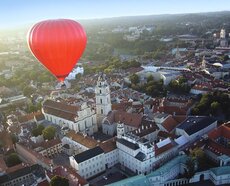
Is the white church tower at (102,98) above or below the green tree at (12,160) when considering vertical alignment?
above

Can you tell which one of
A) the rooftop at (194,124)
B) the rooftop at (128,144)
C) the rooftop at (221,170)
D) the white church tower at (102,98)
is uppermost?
the white church tower at (102,98)

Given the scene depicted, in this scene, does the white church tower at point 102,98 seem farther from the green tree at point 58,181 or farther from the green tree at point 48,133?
the green tree at point 58,181

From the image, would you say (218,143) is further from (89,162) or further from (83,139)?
(83,139)

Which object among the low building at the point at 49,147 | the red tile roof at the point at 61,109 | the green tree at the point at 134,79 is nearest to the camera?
the low building at the point at 49,147

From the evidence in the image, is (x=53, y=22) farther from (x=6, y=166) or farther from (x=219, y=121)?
(x=219, y=121)

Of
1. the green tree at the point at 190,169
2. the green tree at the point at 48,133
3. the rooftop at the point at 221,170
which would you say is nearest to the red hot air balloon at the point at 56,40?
the green tree at the point at 190,169

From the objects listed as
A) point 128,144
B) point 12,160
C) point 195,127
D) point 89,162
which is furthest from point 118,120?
point 12,160

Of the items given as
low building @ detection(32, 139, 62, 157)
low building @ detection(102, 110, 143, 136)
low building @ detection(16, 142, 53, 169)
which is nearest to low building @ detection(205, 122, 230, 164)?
low building @ detection(102, 110, 143, 136)

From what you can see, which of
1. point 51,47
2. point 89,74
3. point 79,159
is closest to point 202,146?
point 79,159
